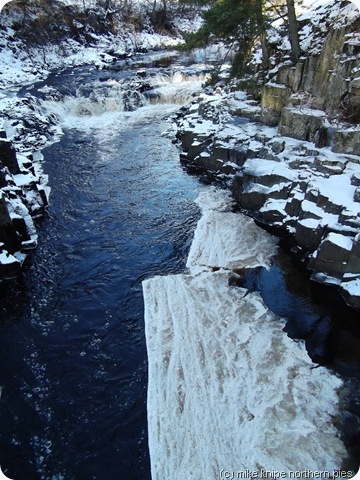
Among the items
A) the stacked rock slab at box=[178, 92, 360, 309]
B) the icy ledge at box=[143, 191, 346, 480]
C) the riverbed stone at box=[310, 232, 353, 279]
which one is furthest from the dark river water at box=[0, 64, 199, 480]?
the riverbed stone at box=[310, 232, 353, 279]

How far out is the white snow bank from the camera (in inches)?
211

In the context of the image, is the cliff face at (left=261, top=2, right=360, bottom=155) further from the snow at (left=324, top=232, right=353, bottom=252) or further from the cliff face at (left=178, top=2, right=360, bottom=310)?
the snow at (left=324, top=232, right=353, bottom=252)

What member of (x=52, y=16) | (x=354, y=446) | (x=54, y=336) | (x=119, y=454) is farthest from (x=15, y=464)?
(x=52, y=16)

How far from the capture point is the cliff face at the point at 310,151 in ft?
28.7

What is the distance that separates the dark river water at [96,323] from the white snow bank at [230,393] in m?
0.37

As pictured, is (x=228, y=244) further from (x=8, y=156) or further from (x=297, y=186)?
(x=8, y=156)

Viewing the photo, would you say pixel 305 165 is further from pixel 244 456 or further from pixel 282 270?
pixel 244 456

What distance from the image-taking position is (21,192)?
11219 millimetres

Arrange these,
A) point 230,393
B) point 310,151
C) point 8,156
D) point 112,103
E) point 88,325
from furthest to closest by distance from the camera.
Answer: point 112,103, point 8,156, point 310,151, point 88,325, point 230,393

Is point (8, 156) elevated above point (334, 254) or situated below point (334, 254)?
above

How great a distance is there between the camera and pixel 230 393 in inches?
246

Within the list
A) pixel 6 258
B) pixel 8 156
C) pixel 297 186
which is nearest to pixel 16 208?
pixel 6 258

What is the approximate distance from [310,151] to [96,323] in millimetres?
8371

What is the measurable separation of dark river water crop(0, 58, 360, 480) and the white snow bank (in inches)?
14.4
